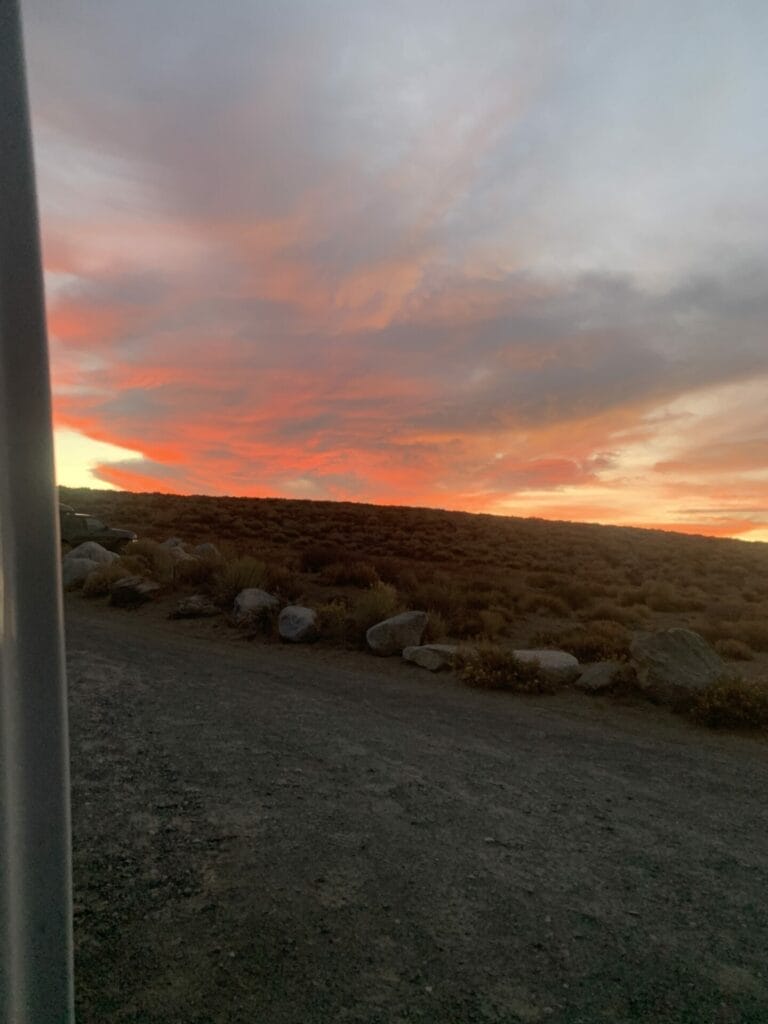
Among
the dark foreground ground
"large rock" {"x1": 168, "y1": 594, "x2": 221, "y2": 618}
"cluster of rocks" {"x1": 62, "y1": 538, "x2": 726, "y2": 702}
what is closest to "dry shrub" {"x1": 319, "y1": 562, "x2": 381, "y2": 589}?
"cluster of rocks" {"x1": 62, "y1": 538, "x2": 726, "y2": 702}

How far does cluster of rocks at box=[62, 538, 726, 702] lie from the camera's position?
11477 mm

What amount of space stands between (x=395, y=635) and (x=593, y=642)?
3818 mm

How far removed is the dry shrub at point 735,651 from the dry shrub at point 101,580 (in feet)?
45.9

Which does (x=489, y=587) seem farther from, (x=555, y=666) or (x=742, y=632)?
(x=555, y=666)

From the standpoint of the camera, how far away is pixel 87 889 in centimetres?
477

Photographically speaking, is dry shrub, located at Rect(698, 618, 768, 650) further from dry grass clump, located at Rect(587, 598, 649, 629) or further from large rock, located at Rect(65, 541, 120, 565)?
large rock, located at Rect(65, 541, 120, 565)

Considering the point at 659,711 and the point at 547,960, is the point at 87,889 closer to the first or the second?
the point at 547,960

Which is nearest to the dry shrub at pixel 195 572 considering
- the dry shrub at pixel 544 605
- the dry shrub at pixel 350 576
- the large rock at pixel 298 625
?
the dry shrub at pixel 350 576

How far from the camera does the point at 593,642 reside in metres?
14.5

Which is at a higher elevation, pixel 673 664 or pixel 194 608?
pixel 194 608

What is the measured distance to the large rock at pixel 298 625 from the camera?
48.1 feet

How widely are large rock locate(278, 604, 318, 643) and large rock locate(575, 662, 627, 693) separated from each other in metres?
5.21

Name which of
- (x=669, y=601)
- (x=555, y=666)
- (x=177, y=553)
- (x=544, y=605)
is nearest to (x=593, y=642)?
(x=555, y=666)

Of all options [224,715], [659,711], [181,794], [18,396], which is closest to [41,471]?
[18,396]
